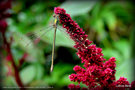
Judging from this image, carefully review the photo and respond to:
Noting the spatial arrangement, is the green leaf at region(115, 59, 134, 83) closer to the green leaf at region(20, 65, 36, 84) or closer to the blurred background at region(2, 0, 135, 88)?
the blurred background at region(2, 0, 135, 88)

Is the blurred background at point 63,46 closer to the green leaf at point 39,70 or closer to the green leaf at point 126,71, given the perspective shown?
the green leaf at point 39,70

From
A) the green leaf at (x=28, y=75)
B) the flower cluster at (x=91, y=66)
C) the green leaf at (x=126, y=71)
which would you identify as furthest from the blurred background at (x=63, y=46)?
the flower cluster at (x=91, y=66)

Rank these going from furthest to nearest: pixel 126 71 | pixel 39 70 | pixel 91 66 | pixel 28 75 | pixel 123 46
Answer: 1. pixel 123 46
2. pixel 39 70
3. pixel 28 75
4. pixel 126 71
5. pixel 91 66

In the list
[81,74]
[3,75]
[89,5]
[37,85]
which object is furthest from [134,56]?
[3,75]

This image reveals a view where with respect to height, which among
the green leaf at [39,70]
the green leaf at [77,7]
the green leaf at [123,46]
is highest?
the green leaf at [77,7]

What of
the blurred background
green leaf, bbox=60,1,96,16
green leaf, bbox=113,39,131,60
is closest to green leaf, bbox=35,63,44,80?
the blurred background

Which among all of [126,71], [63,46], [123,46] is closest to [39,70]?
[63,46]

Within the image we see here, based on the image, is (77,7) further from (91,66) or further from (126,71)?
(91,66)
